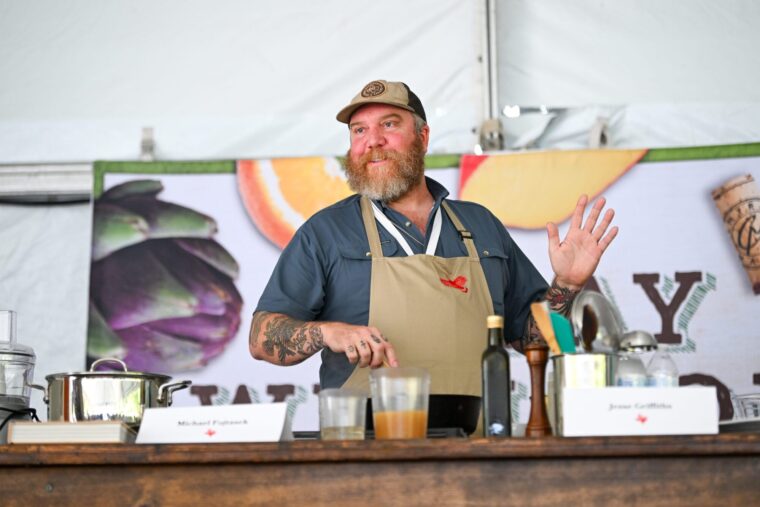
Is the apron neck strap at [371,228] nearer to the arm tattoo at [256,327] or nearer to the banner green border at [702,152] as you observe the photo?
the arm tattoo at [256,327]

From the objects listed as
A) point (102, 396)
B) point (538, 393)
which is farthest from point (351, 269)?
point (538, 393)

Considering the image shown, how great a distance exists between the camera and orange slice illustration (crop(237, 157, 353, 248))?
12.8 ft

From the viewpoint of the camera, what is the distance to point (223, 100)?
13.0 feet

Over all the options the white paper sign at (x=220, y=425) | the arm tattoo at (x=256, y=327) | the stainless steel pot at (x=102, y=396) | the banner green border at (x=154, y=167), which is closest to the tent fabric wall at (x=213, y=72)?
the banner green border at (x=154, y=167)

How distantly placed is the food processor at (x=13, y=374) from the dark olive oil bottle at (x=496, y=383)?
3.00 feet

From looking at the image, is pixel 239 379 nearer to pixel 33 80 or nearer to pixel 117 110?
pixel 117 110

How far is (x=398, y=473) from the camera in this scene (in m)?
1.66

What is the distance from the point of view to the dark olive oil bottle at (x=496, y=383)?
6.12ft

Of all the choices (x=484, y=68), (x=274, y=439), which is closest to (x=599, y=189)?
(x=484, y=68)

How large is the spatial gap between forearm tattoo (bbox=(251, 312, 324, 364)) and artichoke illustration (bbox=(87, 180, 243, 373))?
129 cm

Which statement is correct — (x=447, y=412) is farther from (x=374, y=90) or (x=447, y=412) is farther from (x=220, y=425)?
(x=374, y=90)

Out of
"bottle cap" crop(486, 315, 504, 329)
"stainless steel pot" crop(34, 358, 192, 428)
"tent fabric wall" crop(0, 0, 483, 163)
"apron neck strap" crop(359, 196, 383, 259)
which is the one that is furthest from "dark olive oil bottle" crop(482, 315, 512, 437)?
"tent fabric wall" crop(0, 0, 483, 163)

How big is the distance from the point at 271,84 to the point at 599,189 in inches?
47.4

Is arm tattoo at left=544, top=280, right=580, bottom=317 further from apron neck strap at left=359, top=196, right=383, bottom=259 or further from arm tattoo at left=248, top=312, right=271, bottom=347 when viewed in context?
arm tattoo at left=248, top=312, right=271, bottom=347
